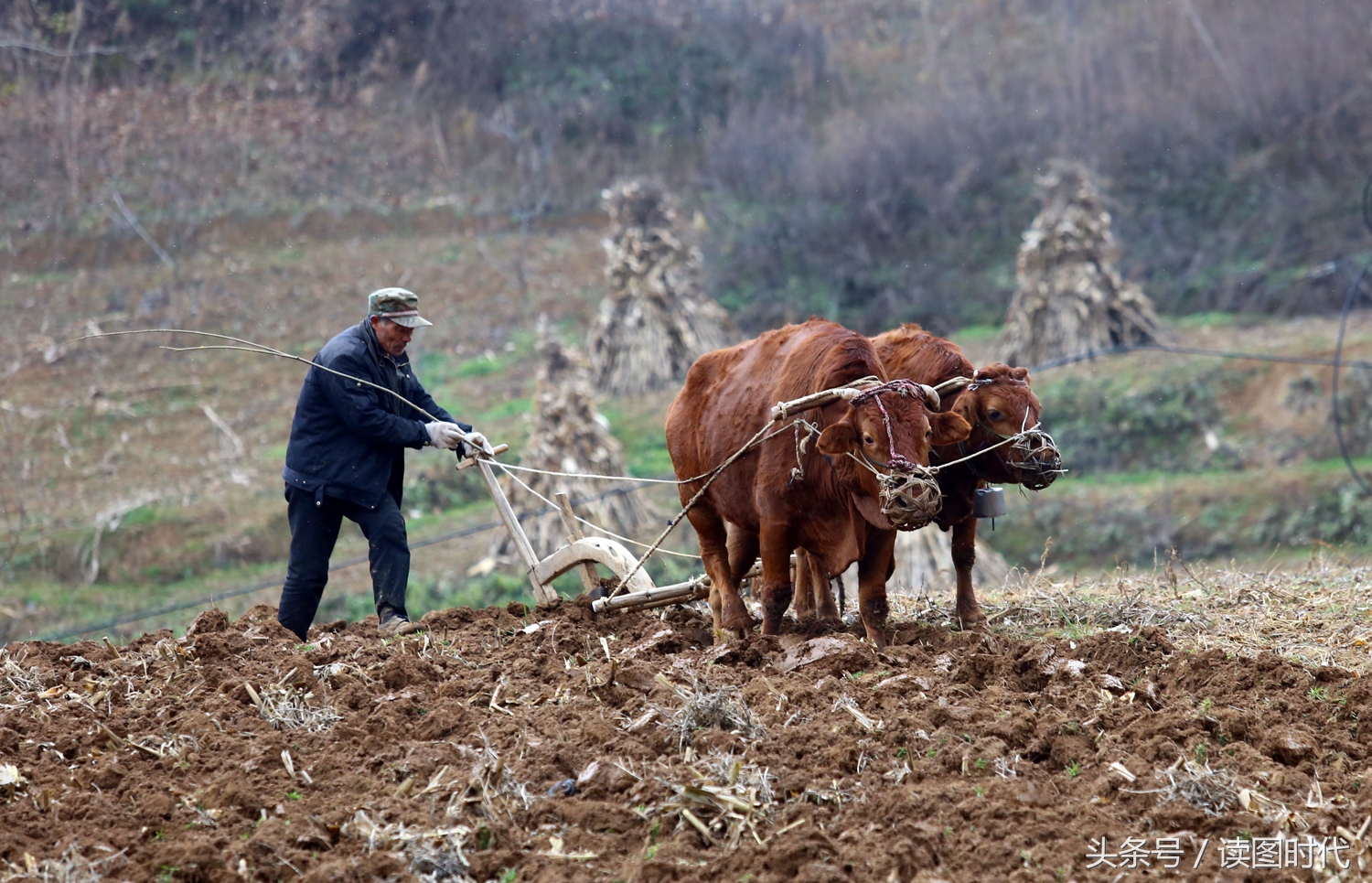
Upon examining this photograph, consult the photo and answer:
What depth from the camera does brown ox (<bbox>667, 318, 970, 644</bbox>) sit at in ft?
22.4

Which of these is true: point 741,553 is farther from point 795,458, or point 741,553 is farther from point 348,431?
point 348,431

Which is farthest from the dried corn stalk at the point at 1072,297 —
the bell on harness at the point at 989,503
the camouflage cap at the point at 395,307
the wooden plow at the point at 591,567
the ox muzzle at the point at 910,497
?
the ox muzzle at the point at 910,497

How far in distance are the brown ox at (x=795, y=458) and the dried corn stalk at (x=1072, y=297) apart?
39.0 feet

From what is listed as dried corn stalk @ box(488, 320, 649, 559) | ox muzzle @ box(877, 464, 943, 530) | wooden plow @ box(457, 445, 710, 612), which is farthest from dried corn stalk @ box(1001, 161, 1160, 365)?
ox muzzle @ box(877, 464, 943, 530)

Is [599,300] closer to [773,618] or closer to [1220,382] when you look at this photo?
[1220,382]

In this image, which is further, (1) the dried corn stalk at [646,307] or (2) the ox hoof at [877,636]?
(1) the dried corn stalk at [646,307]

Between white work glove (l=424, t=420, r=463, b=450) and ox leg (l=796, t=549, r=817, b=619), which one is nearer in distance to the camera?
white work glove (l=424, t=420, r=463, b=450)

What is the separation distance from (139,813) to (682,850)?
2070 mm

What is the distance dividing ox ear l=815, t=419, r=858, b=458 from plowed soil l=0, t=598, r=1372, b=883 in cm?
98

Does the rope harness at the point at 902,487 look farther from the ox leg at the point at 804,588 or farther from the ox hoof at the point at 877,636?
the ox leg at the point at 804,588

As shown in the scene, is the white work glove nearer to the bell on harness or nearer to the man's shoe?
the man's shoe

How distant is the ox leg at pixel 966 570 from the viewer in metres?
8.23

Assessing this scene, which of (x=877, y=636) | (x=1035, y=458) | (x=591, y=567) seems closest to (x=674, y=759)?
(x=877, y=636)

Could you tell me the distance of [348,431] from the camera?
8273mm
